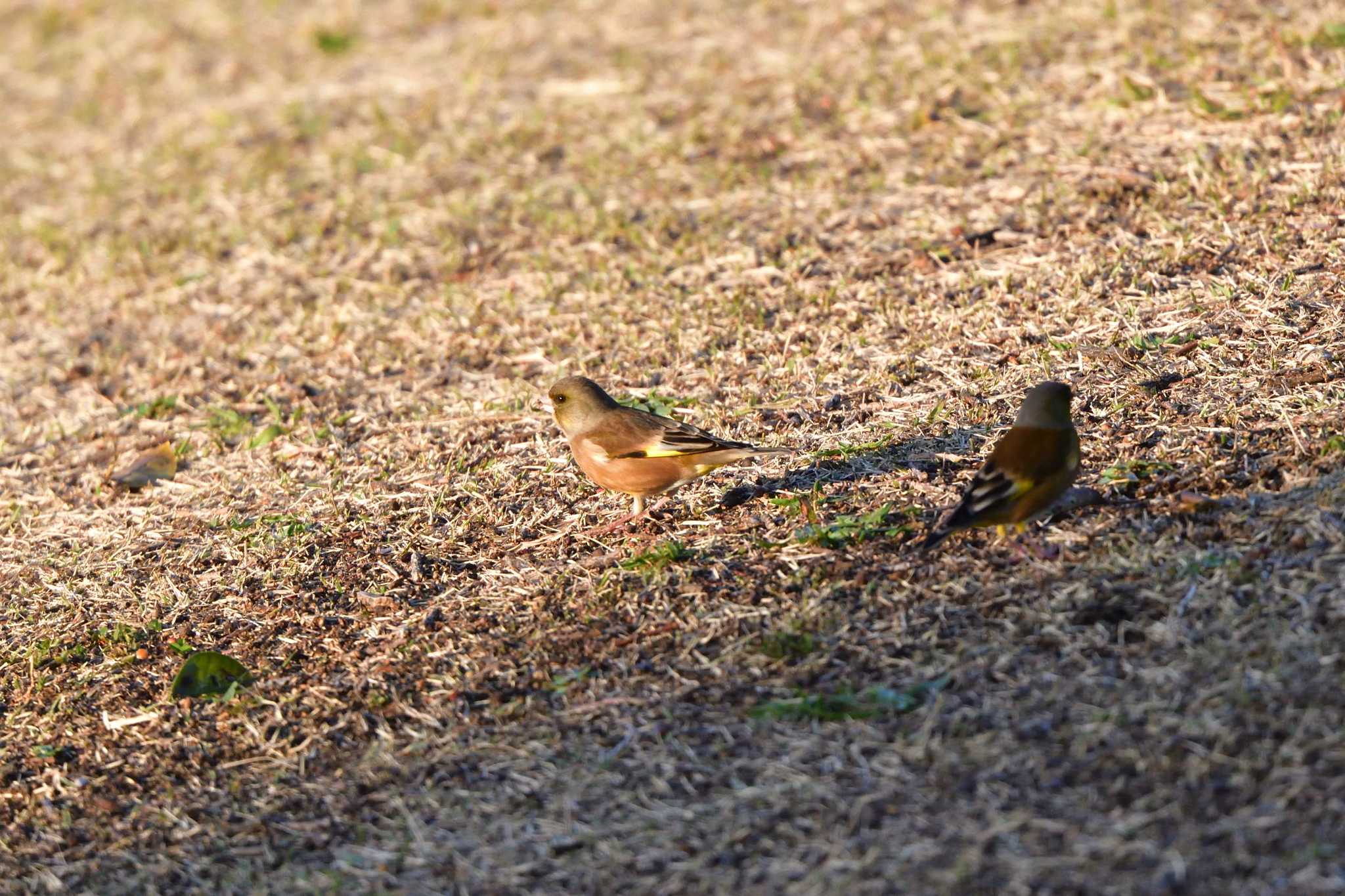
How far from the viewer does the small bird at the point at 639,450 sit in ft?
18.0

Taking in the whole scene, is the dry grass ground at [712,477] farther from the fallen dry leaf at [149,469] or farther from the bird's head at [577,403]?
the bird's head at [577,403]

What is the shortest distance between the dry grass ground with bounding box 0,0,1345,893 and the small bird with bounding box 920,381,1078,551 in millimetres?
214

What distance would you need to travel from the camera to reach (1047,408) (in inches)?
197

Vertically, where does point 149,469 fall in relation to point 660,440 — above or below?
below

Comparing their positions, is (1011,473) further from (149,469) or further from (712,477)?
(149,469)

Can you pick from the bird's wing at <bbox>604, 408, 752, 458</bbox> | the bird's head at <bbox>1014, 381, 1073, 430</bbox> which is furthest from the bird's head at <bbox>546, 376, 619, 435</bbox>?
the bird's head at <bbox>1014, 381, 1073, 430</bbox>

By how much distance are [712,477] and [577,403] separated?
662mm

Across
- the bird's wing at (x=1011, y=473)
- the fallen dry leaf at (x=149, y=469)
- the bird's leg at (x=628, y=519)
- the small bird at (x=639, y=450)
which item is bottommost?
the fallen dry leaf at (x=149, y=469)

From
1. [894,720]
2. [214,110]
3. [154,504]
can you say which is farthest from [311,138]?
[894,720]

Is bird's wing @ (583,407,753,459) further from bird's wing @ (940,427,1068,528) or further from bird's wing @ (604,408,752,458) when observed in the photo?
bird's wing @ (940,427,1068,528)

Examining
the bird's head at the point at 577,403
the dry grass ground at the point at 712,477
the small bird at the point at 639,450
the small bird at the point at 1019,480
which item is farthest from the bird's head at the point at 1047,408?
the bird's head at the point at 577,403

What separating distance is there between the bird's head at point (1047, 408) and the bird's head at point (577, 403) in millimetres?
1738

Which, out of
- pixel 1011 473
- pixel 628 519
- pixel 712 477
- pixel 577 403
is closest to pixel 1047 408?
pixel 1011 473

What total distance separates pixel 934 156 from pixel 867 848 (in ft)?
17.0
